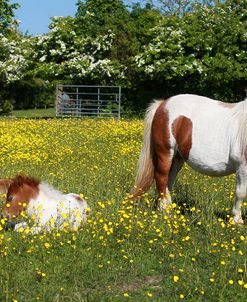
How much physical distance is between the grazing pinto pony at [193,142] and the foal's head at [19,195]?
1.76m

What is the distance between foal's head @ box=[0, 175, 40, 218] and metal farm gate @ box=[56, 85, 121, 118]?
26982mm

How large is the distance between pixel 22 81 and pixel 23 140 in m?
37.8

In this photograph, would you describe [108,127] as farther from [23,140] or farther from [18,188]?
[18,188]

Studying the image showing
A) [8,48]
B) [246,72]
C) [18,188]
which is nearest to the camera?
[18,188]

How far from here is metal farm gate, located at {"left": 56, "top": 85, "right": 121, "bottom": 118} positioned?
3453 cm

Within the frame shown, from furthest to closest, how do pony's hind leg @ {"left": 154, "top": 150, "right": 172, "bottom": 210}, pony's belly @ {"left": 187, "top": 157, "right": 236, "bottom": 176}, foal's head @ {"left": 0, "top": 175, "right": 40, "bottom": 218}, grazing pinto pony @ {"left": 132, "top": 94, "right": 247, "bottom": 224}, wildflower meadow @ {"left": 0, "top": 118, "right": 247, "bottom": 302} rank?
pony's hind leg @ {"left": 154, "top": 150, "right": 172, "bottom": 210} → pony's belly @ {"left": 187, "top": 157, "right": 236, "bottom": 176} → grazing pinto pony @ {"left": 132, "top": 94, "right": 247, "bottom": 224} → foal's head @ {"left": 0, "top": 175, "right": 40, "bottom": 218} → wildflower meadow @ {"left": 0, "top": 118, "right": 247, "bottom": 302}

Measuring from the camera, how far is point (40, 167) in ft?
37.9

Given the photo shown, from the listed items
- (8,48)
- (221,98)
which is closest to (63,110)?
(221,98)

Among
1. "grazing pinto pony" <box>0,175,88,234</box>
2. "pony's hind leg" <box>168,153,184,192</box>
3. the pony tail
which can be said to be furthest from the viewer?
"pony's hind leg" <box>168,153,184,192</box>

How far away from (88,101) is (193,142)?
90.8 ft

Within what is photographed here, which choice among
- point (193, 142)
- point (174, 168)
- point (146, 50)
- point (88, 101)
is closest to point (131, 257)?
point (193, 142)

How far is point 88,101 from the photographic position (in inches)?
1388

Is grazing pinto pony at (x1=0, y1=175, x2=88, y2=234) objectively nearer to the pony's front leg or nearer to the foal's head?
the foal's head

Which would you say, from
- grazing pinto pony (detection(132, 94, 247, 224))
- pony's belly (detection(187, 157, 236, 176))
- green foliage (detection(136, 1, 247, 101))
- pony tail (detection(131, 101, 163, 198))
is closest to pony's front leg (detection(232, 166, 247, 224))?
grazing pinto pony (detection(132, 94, 247, 224))
